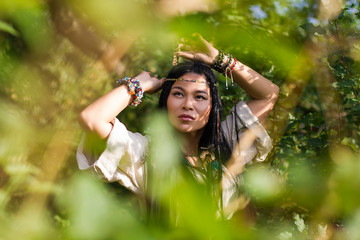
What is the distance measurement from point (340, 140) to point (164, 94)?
107 cm

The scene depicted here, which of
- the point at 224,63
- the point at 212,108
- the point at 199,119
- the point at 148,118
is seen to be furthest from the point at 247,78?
the point at 148,118

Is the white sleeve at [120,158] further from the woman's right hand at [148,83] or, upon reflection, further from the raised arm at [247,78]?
the raised arm at [247,78]

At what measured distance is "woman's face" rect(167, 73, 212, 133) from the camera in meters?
1.86

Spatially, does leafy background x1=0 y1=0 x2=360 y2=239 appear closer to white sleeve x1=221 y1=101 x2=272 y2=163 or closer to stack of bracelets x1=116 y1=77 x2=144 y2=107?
white sleeve x1=221 y1=101 x2=272 y2=163

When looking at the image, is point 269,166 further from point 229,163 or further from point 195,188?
point 195,188

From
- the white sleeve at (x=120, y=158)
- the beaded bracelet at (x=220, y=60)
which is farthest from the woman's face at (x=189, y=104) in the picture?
the white sleeve at (x=120, y=158)

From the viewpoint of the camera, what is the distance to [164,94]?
Answer: 1976 mm

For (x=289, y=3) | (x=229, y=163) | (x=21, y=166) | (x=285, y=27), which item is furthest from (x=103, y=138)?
(x=285, y=27)

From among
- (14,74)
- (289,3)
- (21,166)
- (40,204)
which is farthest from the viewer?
(289,3)

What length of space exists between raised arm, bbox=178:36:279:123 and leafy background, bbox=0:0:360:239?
279mm

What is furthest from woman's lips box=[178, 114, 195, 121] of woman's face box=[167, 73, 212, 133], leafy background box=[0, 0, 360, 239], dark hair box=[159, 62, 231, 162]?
leafy background box=[0, 0, 360, 239]

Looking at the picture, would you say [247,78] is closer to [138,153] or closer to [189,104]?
[189,104]

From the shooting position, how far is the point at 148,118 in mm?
1115

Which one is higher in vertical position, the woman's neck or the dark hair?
the dark hair
